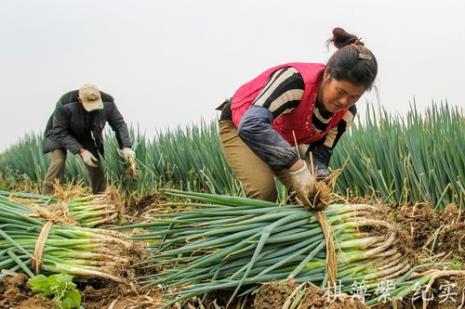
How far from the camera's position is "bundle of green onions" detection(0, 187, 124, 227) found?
11.7ft

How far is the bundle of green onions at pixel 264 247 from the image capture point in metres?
2.44

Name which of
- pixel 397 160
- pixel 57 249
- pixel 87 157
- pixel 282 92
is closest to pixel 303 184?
pixel 282 92

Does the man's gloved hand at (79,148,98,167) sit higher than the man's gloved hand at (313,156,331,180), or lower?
lower

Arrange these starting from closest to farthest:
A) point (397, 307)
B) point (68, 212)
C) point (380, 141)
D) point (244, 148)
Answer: point (397, 307) → point (244, 148) → point (68, 212) → point (380, 141)

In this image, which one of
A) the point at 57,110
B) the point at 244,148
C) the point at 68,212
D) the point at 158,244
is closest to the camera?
the point at 158,244

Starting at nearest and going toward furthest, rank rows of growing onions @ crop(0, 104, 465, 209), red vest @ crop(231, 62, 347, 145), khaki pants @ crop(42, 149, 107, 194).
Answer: red vest @ crop(231, 62, 347, 145)
rows of growing onions @ crop(0, 104, 465, 209)
khaki pants @ crop(42, 149, 107, 194)

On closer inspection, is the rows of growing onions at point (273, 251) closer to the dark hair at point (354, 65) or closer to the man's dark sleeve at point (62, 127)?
the dark hair at point (354, 65)

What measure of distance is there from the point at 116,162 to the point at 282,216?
3.79m

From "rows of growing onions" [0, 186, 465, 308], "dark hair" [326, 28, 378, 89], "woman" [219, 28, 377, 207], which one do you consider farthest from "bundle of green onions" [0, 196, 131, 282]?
"dark hair" [326, 28, 378, 89]

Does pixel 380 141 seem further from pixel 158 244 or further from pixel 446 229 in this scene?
pixel 158 244

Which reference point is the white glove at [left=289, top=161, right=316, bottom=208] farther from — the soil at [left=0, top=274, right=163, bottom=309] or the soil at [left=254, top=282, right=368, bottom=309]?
the soil at [left=0, top=274, right=163, bottom=309]

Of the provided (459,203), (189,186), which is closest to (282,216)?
(459,203)

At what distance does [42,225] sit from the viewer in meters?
3.19

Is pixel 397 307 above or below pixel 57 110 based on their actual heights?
below
